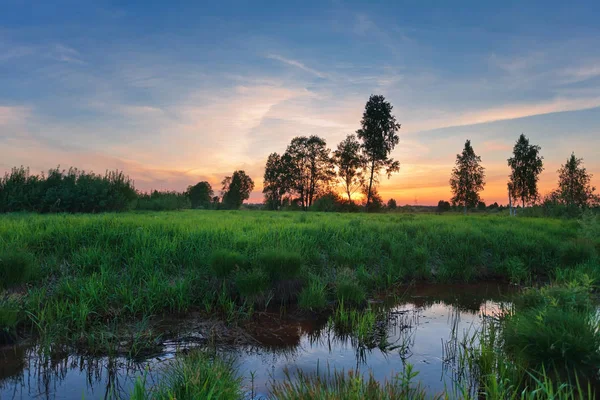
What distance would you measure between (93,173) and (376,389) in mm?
23676

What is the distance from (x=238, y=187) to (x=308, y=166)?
2540 centimetres

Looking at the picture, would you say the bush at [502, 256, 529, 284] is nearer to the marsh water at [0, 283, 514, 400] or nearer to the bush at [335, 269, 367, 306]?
the marsh water at [0, 283, 514, 400]

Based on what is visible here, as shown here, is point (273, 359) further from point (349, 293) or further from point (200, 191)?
point (200, 191)

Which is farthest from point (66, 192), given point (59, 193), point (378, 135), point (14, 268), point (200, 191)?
point (200, 191)

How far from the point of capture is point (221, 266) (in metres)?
7.48

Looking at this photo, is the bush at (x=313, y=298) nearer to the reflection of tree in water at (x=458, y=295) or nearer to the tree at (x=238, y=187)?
the reflection of tree in water at (x=458, y=295)

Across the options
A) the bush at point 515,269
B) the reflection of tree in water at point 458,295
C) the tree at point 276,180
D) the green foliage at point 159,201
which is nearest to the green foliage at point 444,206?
the tree at point 276,180

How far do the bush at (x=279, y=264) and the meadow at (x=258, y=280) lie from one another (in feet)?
0.07

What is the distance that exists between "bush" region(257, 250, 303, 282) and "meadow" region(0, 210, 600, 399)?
2 centimetres

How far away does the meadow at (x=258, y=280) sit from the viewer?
13.6ft

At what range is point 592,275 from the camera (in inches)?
375

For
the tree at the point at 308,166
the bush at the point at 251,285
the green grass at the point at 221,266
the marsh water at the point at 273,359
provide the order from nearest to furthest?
1. the marsh water at the point at 273,359
2. the green grass at the point at 221,266
3. the bush at the point at 251,285
4. the tree at the point at 308,166

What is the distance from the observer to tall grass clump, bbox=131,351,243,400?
3.14 meters

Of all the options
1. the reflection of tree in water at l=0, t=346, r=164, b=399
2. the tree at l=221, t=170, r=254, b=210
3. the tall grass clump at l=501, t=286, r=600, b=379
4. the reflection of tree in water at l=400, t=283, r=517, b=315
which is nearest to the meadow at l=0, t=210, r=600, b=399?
the tall grass clump at l=501, t=286, r=600, b=379
